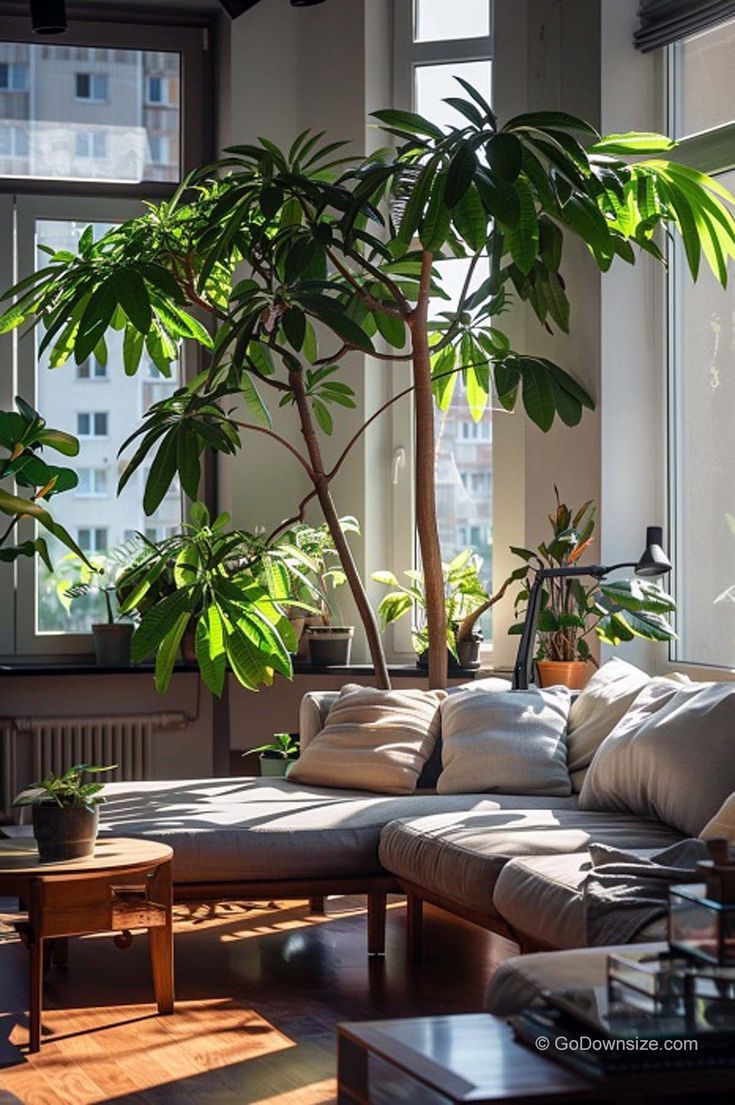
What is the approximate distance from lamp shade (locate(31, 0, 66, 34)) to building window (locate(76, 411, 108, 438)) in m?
1.70

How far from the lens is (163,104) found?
21.3 feet

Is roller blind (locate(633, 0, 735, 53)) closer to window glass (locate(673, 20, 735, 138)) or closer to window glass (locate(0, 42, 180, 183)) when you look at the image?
→ window glass (locate(673, 20, 735, 138))

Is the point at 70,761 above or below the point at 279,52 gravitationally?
below

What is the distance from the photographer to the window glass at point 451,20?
6.07m

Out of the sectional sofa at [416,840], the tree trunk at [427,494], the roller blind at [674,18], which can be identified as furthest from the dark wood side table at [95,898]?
the roller blind at [674,18]

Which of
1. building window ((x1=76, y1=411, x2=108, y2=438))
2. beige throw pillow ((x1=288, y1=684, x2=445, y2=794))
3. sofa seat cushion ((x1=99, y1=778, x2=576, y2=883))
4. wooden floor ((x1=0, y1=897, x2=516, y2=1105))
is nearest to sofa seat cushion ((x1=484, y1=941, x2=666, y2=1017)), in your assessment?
wooden floor ((x1=0, y1=897, x2=516, y2=1105))

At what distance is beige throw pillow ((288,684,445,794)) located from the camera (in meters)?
4.53

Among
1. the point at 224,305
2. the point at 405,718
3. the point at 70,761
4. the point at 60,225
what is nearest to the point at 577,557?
the point at 405,718

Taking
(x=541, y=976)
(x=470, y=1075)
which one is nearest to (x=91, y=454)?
(x=541, y=976)

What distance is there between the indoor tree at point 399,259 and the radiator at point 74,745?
1504 mm

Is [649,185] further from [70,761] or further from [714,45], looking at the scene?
[70,761]

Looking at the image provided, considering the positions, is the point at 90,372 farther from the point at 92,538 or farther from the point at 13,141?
the point at 13,141

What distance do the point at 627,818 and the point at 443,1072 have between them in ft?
6.67

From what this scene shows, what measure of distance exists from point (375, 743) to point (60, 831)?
1287mm
